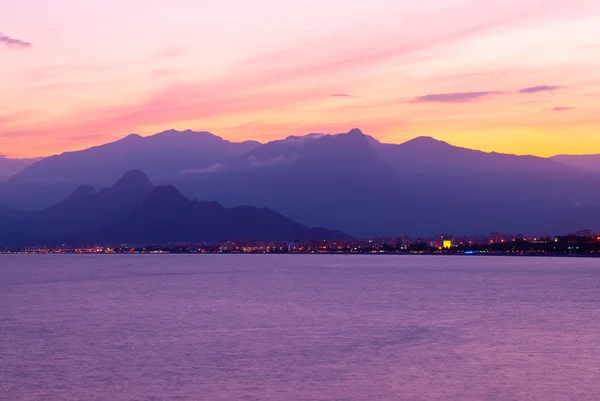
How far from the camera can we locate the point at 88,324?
177 feet

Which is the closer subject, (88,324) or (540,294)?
(88,324)

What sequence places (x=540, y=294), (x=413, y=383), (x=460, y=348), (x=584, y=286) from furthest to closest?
(x=584, y=286) < (x=540, y=294) < (x=460, y=348) < (x=413, y=383)

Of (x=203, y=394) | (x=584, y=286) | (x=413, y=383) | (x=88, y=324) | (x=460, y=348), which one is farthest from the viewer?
(x=584, y=286)

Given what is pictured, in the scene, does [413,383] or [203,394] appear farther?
[413,383]

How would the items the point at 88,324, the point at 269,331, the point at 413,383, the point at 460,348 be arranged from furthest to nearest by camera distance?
the point at 88,324, the point at 269,331, the point at 460,348, the point at 413,383

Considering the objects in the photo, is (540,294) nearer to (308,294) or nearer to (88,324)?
(308,294)

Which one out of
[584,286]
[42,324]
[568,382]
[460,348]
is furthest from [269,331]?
[584,286]

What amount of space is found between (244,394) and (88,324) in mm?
26182

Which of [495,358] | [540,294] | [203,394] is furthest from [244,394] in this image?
[540,294]

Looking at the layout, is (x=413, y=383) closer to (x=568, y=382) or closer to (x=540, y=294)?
(x=568, y=382)

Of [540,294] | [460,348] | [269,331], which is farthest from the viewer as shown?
[540,294]

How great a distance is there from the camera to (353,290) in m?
90.7

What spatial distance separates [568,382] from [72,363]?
21404mm

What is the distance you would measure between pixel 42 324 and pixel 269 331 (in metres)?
15.9
